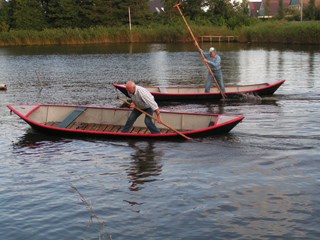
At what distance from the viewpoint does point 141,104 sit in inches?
542

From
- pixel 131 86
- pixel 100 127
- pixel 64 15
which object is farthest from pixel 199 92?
pixel 64 15

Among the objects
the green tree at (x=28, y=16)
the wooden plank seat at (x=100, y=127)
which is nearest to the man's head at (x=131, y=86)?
the wooden plank seat at (x=100, y=127)

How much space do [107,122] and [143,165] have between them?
158 inches

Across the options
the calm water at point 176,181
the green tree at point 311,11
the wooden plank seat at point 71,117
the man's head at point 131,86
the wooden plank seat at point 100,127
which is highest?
the green tree at point 311,11

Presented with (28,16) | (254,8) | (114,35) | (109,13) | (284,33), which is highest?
(254,8)

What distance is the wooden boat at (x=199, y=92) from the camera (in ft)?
65.5

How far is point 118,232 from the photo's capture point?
8.70 meters

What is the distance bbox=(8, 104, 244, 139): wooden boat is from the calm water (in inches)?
11.8

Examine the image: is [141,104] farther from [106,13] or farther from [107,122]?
[106,13]

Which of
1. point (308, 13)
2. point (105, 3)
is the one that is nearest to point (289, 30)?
point (308, 13)

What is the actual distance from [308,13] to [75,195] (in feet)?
218

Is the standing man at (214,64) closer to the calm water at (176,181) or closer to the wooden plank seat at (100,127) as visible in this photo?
the calm water at (176,181)

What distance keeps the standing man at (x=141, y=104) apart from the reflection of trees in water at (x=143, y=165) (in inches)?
23.0

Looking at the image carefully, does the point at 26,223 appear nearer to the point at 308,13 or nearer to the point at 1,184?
the point at 1,184
